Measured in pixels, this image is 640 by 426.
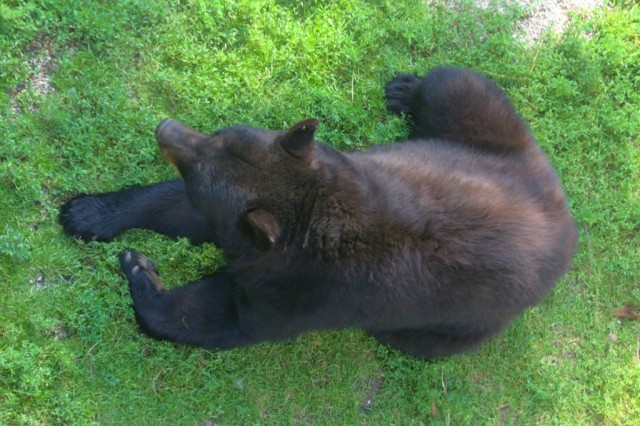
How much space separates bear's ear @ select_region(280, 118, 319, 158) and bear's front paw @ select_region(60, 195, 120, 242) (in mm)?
1909

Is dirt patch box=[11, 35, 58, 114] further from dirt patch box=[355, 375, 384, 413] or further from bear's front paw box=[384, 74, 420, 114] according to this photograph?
dirt patch box=[355, 375, 384, 413]

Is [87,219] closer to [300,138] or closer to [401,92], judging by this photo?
[300,138]

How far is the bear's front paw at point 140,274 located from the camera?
4.71 meters

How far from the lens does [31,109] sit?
4836 millimetres

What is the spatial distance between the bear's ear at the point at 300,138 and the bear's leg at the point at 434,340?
1708 millimetres

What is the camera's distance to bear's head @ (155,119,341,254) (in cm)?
370

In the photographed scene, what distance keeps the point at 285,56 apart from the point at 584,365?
3.97 m

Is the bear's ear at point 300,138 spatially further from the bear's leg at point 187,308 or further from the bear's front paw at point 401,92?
the bear's front paw at point 401,92

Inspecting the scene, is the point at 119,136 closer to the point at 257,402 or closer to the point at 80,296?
the point at 80,296

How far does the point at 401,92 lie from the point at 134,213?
8.54 feet

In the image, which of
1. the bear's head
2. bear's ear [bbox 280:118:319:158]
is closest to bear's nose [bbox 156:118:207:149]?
the bear's head

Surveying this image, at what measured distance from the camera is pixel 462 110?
4918 millimetres

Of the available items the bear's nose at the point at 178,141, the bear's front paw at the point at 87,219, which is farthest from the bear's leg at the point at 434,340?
the bear's front paw at the point at 87,219

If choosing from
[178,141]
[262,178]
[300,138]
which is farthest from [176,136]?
[300,138]
